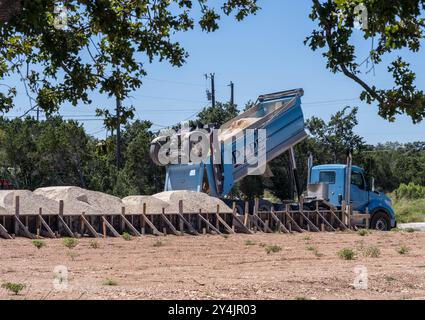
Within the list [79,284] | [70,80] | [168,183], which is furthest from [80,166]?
[70,80]

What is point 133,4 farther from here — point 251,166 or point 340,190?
point 340,190

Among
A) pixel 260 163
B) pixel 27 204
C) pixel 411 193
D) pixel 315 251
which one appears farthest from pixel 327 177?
pixel 411 193

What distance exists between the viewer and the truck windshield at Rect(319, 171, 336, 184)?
98.9 ft

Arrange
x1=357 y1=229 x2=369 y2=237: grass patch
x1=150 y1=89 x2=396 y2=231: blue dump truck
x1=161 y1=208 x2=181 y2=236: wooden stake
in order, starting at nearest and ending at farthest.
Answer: x1=161 y1=208 x2=181 y2=236: wooden stake
x1=150 y1=89 x2=396 y2=231: blue dump truck
x1=357 y1=229 x2=369 y2=237: grass patch

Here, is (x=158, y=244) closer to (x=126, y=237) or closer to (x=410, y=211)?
(x=126, y=237)

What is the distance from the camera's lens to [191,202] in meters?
26.5

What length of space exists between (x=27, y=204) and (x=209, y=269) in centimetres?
1036

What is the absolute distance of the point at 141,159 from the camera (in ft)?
151

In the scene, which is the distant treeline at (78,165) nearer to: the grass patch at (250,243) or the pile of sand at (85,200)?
the pile of sand at (85,200)

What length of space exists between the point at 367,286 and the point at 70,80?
6.81 m

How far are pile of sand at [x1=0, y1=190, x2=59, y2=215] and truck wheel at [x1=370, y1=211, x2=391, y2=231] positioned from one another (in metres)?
13.3

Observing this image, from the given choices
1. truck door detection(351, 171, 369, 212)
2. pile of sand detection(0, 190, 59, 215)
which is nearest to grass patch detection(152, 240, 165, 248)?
pile of sand detection(0, 190, 59, 215)

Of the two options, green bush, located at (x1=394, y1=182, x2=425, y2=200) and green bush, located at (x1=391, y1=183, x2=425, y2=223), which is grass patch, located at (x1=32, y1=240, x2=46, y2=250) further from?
green bush, located at (x1=394, y1=182, x2=425, y2=200)

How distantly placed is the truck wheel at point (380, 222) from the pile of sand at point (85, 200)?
1066 cm
